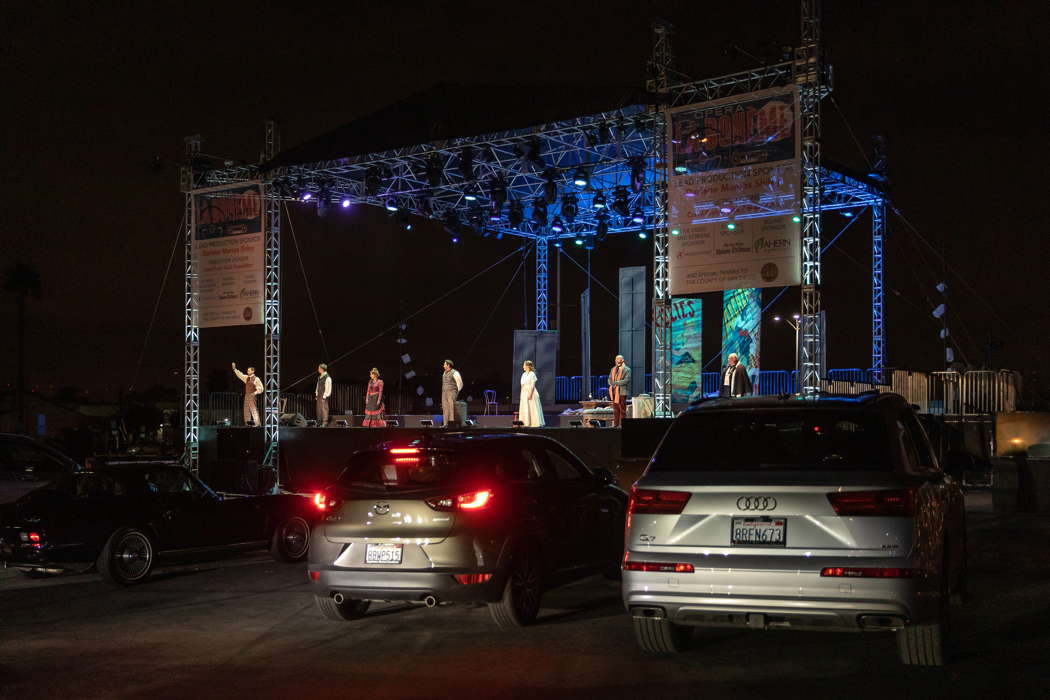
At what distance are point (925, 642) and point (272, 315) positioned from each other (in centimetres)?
2042

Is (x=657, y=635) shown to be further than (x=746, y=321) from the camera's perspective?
No

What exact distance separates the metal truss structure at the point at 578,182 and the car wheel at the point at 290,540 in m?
8.04

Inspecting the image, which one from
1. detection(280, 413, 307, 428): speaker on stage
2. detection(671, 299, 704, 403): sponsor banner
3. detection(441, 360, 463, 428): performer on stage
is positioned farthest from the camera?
detection(671, 299, 704, 403): sponsor banner

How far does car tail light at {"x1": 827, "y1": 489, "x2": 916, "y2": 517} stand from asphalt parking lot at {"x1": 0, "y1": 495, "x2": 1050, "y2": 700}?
1050 mm

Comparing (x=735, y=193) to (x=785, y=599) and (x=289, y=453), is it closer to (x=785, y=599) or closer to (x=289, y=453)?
(x=785, y=599)

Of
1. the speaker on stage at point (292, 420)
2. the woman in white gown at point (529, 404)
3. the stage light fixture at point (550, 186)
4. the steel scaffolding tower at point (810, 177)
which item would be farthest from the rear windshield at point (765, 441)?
the speaker on stage at point (292, 420)

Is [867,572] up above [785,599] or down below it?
above

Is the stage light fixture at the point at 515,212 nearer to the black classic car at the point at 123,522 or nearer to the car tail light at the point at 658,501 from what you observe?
the black classic car at the point at 123,522

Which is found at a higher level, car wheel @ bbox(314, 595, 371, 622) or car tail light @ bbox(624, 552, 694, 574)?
car tail light @ bbox(624, 552, 694, 574)

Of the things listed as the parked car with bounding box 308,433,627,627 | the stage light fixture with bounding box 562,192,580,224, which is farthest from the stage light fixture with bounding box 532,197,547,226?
the parked car with bounding box 308,433,627,627

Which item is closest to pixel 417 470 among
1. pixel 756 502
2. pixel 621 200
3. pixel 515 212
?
pixel 756 502

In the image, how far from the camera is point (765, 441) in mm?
7047

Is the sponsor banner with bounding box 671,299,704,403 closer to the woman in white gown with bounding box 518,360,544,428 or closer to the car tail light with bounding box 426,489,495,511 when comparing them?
the woman in white gown with bounding box 518,360,544,428

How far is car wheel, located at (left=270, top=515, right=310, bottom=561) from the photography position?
13211 millimetres
